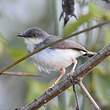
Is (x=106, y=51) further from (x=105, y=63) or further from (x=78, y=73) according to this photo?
(x=105, y=63)

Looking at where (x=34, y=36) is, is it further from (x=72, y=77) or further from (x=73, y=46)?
(x=72, y=77)

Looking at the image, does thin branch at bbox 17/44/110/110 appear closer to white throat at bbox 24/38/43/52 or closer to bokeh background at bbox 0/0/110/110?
bokeh background at bbox 0/0/110/110

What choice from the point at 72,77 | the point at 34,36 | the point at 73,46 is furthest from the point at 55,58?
the point at 72,77

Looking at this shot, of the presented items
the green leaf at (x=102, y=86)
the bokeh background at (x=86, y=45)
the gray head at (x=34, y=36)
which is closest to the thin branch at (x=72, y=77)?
the bokeh background at (x=86, y=45)

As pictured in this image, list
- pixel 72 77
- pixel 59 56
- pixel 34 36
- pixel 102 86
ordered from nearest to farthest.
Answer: pixel 72 77, pixel 59 56, pixel 102 86, pixel 34 36

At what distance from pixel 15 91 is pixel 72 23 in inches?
93.2

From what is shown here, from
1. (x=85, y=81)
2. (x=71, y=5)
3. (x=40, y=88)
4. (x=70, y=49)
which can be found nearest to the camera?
(x=71, y=5)

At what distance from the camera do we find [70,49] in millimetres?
2195

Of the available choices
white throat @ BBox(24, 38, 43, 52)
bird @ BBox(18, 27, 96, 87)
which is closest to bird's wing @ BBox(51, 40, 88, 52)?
bird @ BBox(18, 27, 96, 87)

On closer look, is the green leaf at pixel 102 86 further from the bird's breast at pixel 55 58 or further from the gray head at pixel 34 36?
the gray head at pixel 34 36

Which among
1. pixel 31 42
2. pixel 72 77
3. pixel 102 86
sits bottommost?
pixel 102 86

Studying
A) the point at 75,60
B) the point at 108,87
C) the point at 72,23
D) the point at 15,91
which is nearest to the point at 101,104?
the point at 108,87

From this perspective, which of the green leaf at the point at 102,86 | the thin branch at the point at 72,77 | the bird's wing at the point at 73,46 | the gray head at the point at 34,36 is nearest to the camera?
the thin branch at the point at 72,77

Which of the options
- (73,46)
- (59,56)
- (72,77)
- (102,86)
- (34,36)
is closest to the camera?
(72,77)
